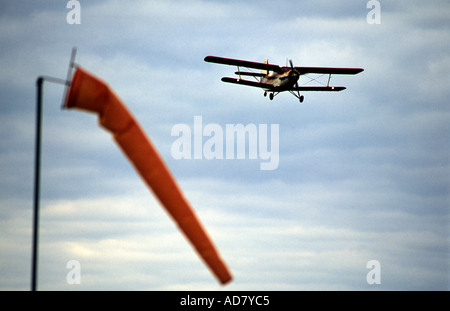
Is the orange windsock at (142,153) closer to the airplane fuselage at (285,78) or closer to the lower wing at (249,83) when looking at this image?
the lower wing at (249,83)

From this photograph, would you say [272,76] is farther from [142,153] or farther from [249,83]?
[142,153]

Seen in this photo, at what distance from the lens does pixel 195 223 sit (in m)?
8.10

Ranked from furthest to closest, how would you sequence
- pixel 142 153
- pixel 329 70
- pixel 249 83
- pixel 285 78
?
pixel 329 70
pixel 249 83
pixel 285 78
pixel 142 153

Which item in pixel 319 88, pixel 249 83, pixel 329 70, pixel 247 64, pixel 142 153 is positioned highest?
pixel 329 70

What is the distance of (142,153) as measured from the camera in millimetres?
7898

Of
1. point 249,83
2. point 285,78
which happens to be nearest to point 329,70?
point 285,78

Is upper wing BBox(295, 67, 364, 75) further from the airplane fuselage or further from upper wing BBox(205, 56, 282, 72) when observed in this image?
upper wing BBox(205, 56, 282, 72)

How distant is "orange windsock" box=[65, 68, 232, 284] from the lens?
25.9 ft

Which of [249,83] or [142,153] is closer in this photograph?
[142,153]

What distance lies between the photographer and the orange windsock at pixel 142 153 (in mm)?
7891

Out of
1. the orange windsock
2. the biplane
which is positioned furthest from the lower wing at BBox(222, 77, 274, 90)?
the orange windsock

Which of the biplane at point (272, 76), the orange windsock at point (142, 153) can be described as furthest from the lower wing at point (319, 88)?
the orange windsock at point (142, 153)
